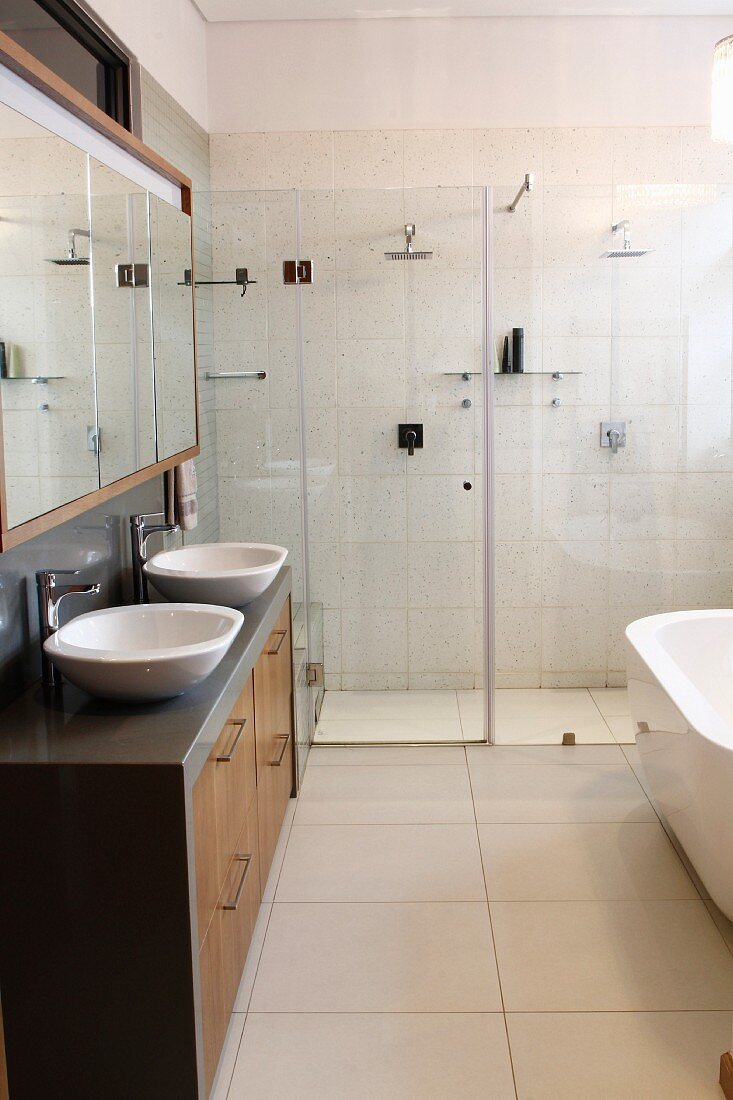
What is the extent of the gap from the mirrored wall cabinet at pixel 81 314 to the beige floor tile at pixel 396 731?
1450 mm

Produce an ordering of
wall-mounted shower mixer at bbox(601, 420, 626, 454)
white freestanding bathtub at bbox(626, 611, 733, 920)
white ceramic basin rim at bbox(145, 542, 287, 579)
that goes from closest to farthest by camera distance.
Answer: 1. white freestanding bathtub at bbox(626, 611, 733, 920)
2. white ceramic basin rim at bbox(145, 542, 287, 579)
3. wall-mounted shower mixer at bbox(601, 420, 626, 454)

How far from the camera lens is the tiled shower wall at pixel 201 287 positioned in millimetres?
→ 3691

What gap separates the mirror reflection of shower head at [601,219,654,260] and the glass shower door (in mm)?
517

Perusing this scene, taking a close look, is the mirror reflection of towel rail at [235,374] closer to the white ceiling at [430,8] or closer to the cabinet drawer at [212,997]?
the white ceiling at [430,8]

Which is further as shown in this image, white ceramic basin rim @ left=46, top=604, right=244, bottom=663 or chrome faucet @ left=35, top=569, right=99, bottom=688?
white ceramic basin rim @ left=46, top=604, right=244, bottom=663

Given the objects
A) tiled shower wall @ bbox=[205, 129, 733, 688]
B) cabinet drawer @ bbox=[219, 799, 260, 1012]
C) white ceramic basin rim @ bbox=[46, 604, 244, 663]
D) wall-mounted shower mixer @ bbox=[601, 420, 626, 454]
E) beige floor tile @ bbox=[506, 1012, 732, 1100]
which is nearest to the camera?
beige floor tile @ bbox=[506, 1012, 732, 1100]

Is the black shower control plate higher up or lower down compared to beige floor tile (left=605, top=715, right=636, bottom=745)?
higher up

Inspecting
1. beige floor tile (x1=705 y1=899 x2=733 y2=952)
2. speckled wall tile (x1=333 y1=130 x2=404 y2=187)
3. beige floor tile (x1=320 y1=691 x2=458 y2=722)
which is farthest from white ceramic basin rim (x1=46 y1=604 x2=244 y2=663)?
speckled wall tile (x1=333 y1=130 x2=404 y2=187)

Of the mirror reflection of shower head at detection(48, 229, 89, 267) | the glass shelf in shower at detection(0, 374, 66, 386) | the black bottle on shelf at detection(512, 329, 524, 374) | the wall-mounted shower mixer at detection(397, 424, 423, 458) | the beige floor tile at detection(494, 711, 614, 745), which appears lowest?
the beige floor tile at detection(494, 711, 614, 745)

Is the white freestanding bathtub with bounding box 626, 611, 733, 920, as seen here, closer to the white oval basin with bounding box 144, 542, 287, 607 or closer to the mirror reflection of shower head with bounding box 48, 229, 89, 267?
the white oval basin with bounding box 144, 542, 287, 607

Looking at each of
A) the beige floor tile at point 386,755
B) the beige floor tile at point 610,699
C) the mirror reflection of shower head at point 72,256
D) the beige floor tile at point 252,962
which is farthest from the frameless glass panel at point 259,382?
the mirror reflection of shower head at point 72,256

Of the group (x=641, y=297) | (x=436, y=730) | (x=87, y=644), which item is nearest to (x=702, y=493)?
(x=641, y=297)

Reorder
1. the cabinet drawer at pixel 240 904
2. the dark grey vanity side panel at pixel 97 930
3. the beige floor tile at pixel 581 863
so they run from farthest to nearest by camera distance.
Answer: the beige floor tile at pixel 581 863
the cabinet drawer at pixel 240 904
the dark grey vanity side panel at pixel 97 930

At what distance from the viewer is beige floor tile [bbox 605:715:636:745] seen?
419 centimetres
